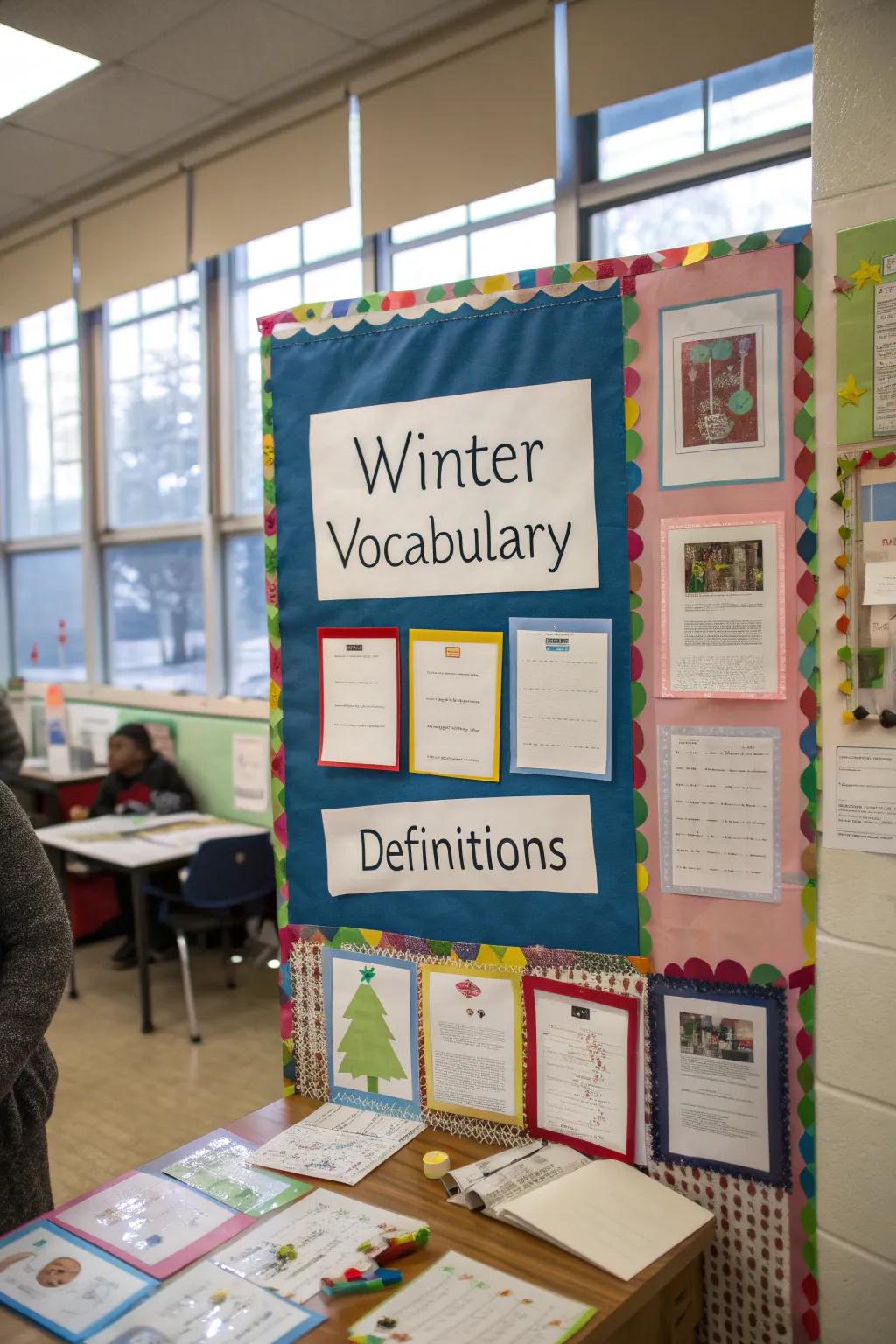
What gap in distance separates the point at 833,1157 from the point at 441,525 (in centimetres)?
109

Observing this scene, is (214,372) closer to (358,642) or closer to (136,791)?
(136,791)

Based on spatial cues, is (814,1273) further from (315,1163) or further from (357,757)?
(357,757)

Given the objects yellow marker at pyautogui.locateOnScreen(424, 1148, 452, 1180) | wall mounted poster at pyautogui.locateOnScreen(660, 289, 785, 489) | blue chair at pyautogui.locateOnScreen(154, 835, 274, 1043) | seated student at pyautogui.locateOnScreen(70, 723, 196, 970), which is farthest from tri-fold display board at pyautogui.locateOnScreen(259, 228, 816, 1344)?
seated student at pyautogui.locateOnScreen(70, 723, 196, 970)

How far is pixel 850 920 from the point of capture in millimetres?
1413

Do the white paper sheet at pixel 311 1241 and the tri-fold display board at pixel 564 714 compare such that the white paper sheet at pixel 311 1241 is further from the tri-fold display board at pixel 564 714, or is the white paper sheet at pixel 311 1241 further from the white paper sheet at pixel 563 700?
the white paper sheet at pixel 563 700

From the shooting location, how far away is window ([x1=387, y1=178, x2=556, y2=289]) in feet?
13.0

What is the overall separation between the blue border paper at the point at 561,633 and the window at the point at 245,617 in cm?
358

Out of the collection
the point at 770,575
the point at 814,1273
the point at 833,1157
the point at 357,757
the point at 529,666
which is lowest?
the point at 814,1273

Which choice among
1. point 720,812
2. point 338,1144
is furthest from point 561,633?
point 338,1144

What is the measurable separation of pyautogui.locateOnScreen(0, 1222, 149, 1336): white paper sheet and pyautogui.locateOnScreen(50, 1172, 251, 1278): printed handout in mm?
27

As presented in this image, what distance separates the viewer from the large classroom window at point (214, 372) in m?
3.49

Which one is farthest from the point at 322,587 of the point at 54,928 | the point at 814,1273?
the point at 814,1273

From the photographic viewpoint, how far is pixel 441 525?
1710 millimetres

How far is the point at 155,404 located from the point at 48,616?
1.80 m
